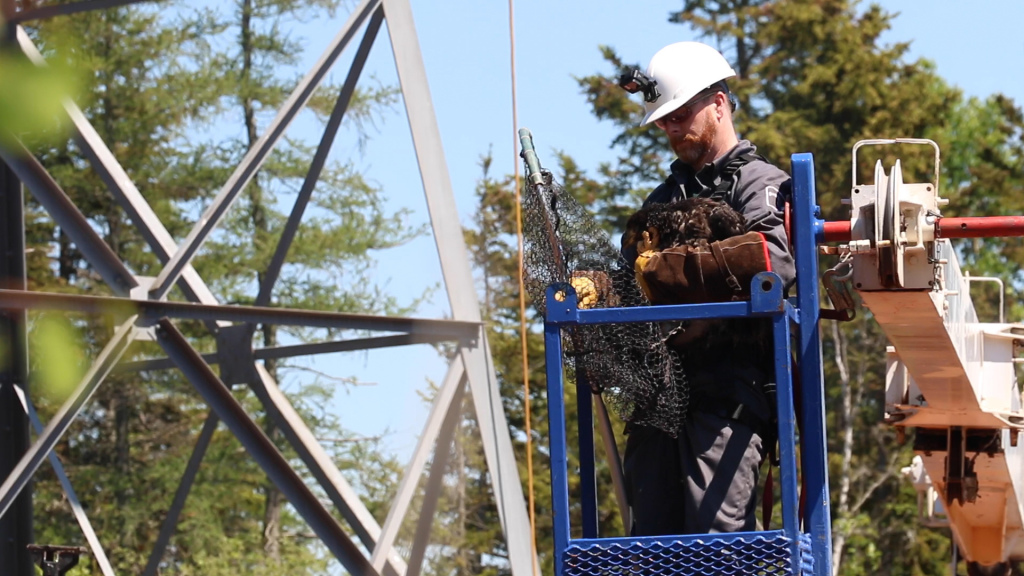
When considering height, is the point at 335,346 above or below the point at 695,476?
above

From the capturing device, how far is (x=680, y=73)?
489 centimetres

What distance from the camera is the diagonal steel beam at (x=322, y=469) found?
865 cm

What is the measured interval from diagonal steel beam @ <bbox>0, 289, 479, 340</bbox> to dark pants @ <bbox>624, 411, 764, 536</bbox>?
3027 mm

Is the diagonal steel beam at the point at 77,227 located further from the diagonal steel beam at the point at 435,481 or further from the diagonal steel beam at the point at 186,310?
the diagonal steel beam at the point at 435,481

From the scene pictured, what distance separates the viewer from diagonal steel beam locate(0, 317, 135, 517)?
7762mm

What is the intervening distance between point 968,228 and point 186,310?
4.42 meters

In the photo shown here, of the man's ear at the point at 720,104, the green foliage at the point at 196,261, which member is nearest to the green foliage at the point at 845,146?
the green foliage at the point at 196,261

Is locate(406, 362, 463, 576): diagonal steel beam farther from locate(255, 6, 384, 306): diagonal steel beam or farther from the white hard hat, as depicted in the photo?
the white hard hat

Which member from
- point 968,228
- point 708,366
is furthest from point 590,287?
point 968,228

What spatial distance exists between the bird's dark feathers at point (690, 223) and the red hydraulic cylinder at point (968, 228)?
0.26 metres

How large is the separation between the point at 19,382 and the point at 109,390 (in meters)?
15.3

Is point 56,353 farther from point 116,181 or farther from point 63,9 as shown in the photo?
point 116,181

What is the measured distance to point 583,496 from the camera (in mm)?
5133

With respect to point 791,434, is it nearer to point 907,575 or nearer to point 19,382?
point 19,382
